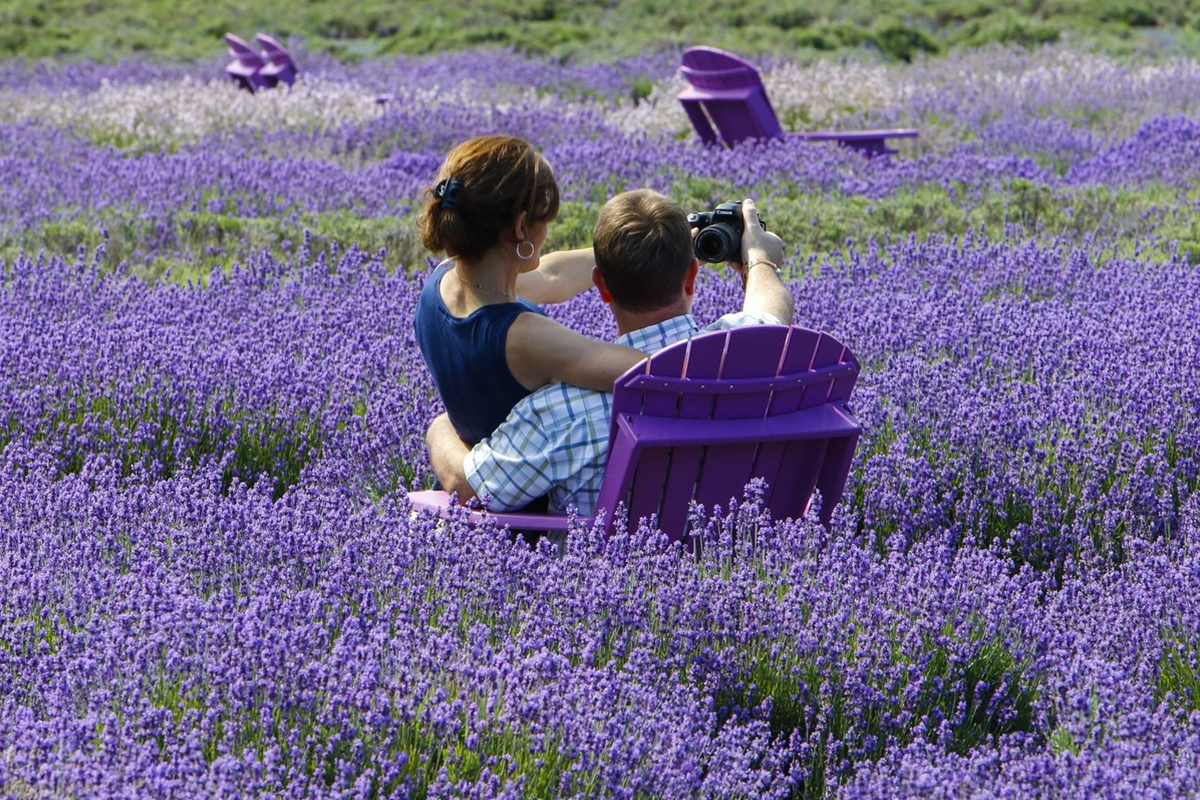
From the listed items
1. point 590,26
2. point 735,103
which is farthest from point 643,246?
point 590,26

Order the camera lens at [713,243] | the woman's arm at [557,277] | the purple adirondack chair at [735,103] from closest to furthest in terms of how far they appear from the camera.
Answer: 1. the camera lens at [713,243]
2. the woman's arm at [557,277]
3. the purple adirondack chair at [735,103]

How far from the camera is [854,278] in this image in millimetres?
5660

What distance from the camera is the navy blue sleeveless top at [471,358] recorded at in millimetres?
3123

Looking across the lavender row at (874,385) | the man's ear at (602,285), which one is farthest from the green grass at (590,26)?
the man's ear at (602,285)

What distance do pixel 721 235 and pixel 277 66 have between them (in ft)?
36.5

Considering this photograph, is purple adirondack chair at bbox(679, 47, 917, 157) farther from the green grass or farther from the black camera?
the green grass

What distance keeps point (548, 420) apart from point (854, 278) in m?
2.88

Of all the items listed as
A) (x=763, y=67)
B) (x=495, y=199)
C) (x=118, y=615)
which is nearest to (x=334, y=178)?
(x=495, y=199)

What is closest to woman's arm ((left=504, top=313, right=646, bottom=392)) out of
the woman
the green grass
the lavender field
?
the woman

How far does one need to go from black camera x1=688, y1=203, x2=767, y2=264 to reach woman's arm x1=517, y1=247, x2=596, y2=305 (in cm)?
40

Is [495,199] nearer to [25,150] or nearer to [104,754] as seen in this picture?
[104,754]

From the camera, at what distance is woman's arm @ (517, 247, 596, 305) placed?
368cm

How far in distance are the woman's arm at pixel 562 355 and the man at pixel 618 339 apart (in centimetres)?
5

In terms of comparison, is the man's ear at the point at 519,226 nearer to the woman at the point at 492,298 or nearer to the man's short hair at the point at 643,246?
the woman at the point at 492,298
